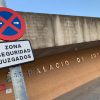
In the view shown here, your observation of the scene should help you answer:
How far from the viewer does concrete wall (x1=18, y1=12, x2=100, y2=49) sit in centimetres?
551

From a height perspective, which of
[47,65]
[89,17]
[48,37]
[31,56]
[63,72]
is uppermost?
[89,17]

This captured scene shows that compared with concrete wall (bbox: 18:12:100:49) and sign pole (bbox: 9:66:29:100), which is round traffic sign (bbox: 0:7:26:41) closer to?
sign pole (bbox: 9:66:29:100)

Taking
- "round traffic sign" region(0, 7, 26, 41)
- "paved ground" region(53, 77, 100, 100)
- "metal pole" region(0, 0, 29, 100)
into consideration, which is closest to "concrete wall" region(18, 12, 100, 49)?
"round traffic sign" region(0, 7, 26, 41)

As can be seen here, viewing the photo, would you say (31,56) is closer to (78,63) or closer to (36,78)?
(36,78)

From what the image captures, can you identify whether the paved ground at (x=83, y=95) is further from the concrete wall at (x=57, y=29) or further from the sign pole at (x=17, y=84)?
the sign pole at (x=17, y=84)

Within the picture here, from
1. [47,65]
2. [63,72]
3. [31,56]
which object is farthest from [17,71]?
[63,72]

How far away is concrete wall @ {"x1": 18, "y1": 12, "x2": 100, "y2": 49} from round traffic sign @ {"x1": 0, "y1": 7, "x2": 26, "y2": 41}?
2.77 m

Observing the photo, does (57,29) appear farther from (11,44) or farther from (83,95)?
(83,95)

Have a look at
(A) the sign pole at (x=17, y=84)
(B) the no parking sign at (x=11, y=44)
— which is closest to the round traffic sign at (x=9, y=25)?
(B) the no parking sign at (x=11, y=44)

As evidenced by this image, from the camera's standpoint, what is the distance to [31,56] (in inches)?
94.3

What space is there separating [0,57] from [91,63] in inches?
428

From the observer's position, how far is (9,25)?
2.35 metres

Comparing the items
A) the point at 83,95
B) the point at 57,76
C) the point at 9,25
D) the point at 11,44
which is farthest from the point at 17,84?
the point at 57,76

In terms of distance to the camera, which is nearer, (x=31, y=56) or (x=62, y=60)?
(x=31, y=56)
